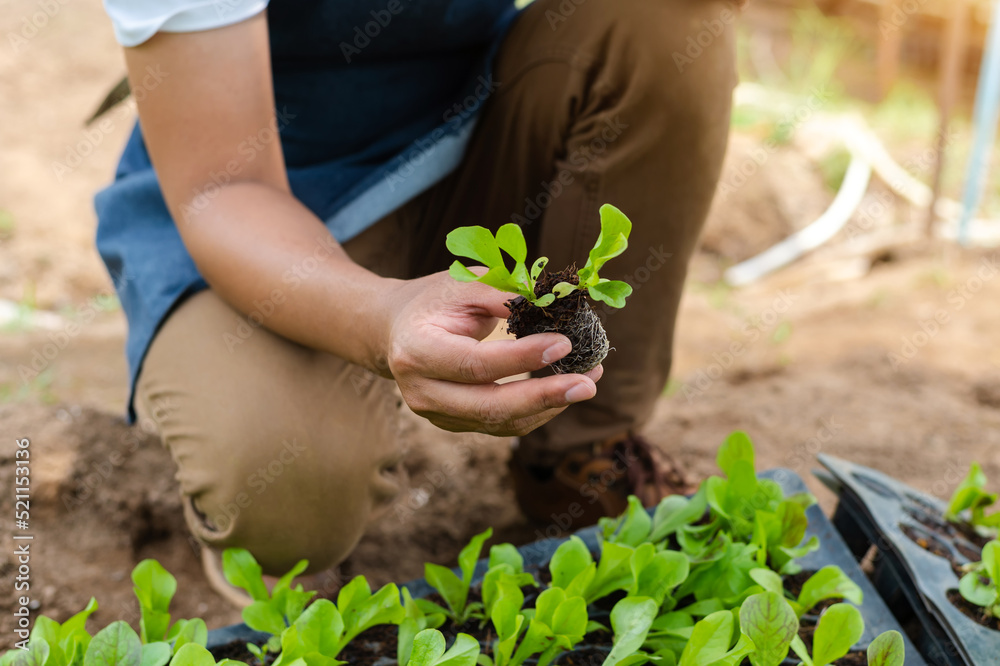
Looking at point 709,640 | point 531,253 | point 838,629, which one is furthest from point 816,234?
point 709,640

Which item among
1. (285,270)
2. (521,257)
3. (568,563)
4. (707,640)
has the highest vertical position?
(521,257)

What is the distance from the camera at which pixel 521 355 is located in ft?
2.73

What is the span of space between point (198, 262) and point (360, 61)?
0.52m

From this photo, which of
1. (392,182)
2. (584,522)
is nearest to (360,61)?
(392,182)

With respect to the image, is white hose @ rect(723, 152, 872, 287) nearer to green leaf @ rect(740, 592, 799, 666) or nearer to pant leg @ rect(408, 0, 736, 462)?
pant leg @ rect(408, 0, 736, 462)

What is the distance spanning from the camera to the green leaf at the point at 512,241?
0.81m

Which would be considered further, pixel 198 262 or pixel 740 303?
pixel 740 303

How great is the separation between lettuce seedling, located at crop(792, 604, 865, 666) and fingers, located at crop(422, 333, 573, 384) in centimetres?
49

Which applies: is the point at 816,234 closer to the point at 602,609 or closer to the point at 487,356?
the point at 602,609

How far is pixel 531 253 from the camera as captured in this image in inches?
65.4

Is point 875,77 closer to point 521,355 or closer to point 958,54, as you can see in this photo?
Answer: point 958,54

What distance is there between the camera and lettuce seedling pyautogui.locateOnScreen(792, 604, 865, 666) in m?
0.95

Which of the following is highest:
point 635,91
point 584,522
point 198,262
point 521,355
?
point 635,91

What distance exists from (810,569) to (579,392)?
2.06 ft
